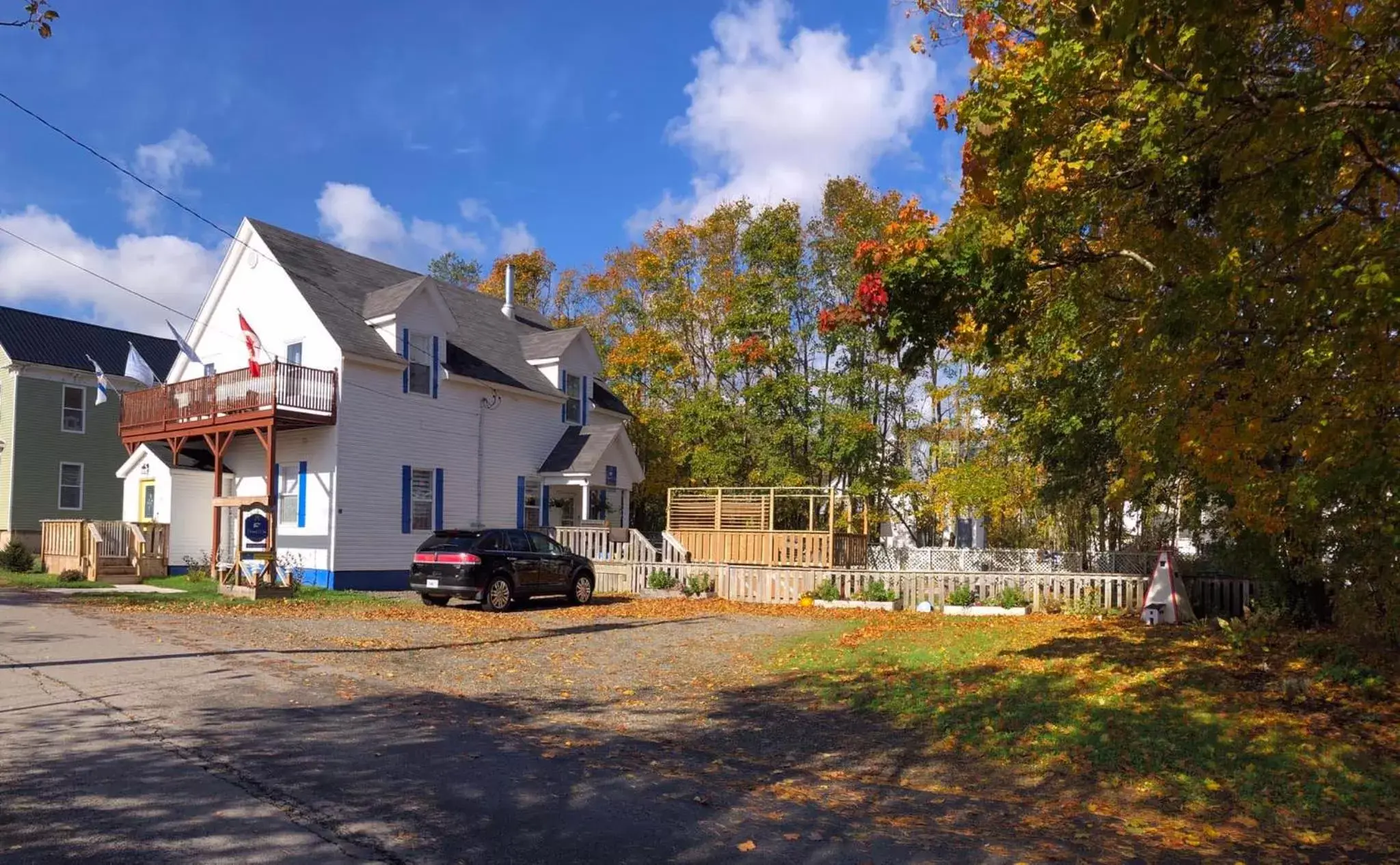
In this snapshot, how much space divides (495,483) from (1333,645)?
21.5 meters

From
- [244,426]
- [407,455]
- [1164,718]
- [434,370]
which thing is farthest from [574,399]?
[1164,718]

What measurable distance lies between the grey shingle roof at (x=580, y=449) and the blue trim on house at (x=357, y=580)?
5.87 metres

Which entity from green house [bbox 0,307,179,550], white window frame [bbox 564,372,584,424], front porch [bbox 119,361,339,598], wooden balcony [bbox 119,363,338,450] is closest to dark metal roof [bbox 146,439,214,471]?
front porch [bbox 119,361,339,598]

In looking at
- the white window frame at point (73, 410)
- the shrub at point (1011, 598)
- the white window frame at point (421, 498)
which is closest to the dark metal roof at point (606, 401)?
the white window frame at point (421, 498)

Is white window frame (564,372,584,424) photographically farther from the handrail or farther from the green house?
the green house

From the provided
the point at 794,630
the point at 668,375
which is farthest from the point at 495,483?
the point at 794,630

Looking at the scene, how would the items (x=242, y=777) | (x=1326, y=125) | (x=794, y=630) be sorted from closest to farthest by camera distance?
(x=242, y=777) → (x=1326, y=125) → (x=794, y=630)

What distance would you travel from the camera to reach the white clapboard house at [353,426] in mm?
23672

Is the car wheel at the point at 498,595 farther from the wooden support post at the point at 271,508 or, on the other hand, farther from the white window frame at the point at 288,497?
the white window frame at the point at 288,497

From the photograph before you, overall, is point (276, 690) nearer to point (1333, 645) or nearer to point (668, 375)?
point (1333, 645)

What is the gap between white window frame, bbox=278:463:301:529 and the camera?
24328 mm

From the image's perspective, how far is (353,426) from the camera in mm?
23891

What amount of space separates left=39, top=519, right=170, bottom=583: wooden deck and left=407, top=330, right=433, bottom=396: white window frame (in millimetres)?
7443

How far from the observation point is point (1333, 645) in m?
10.6
